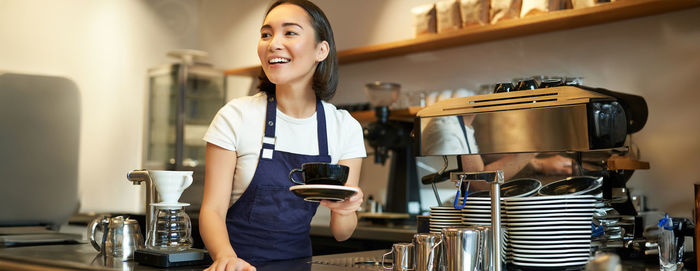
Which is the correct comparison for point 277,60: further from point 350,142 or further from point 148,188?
point 148,188

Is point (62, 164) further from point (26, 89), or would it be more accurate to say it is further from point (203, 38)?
point (203, 38)

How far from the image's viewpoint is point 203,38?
17.1ft

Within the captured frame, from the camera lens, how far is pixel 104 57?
429 cm

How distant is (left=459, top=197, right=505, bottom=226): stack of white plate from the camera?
1563mm

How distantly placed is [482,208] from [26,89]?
2.90m

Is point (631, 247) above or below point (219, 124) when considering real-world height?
below

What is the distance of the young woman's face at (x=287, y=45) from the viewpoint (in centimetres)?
179

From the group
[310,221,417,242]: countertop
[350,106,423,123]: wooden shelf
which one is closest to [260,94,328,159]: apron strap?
[310,221,417,242]: countertop

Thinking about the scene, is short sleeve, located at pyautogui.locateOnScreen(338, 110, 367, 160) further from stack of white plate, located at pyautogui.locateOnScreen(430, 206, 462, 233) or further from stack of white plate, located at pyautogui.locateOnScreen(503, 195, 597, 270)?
stack of white plate, located at pyautogui.locateOnScreen(503, 195, 597, 270)

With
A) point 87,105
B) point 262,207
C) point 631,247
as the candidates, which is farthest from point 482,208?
point 87,105

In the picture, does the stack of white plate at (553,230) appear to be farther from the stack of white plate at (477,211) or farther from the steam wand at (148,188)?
the steam wand at (148,188)

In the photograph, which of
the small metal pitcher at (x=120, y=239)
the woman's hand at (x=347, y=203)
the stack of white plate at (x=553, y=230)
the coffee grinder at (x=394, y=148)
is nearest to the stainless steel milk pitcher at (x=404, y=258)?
the woman's hand at (x=347, y=203)

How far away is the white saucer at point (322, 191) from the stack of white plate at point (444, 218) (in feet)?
1.40

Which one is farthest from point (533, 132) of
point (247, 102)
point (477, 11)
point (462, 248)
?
point (477, 11)
